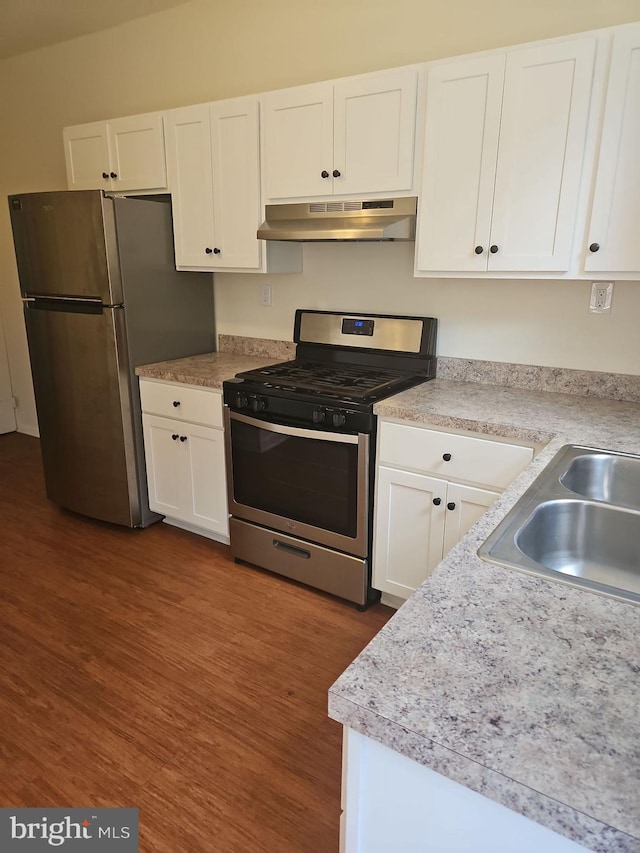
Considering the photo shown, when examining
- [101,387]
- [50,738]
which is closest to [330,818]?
[50,738]

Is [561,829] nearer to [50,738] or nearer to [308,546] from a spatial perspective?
[50,738]

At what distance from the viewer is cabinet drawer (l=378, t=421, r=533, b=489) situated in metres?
1.97

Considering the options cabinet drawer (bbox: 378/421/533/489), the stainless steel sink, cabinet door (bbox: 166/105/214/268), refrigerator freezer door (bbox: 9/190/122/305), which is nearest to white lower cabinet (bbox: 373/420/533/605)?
cabinet drawer (bbox: 378/421/533/489)

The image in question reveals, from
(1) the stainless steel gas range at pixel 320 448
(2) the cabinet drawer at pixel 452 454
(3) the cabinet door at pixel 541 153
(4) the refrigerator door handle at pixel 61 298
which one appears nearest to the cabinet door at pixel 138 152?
(4) the refrigerator door handle at pixel 61 298

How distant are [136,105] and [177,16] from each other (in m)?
0.54

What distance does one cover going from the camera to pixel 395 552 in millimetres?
2314

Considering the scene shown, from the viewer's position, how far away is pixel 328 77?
8.70ft

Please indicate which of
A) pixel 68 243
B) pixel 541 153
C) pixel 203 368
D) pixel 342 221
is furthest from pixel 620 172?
pixel 68 243

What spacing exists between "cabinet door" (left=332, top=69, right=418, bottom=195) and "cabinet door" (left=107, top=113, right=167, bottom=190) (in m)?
1.05

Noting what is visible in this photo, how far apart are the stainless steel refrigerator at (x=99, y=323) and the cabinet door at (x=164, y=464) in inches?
2.0

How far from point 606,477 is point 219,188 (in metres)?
2.14

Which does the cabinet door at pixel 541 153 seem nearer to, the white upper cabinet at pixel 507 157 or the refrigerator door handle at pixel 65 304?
the white upper cabinet at pixel 507 157

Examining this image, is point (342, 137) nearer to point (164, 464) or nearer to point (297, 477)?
point (297, 477)

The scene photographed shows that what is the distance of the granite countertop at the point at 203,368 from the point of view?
8.95ft
